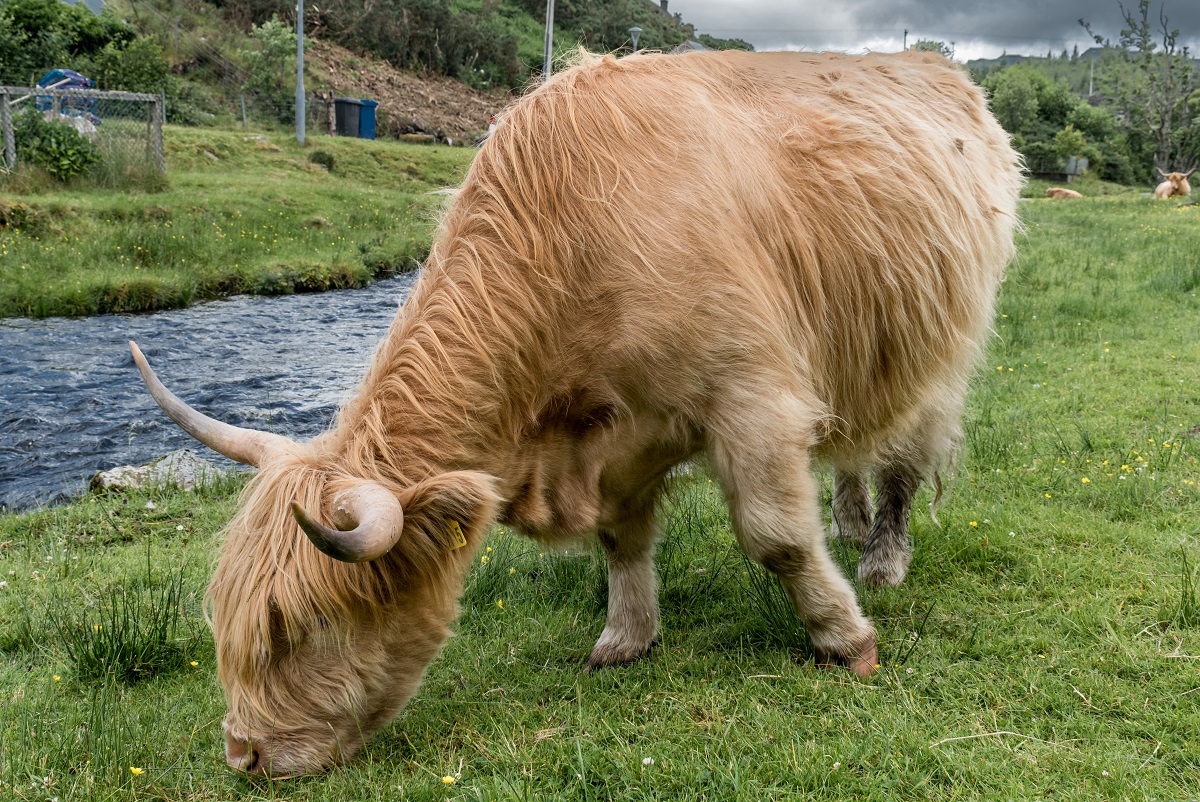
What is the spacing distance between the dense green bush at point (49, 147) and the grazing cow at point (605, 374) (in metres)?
16.3

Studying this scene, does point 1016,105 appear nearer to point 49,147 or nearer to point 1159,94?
point 1159,94

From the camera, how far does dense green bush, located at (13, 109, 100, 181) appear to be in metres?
16.5

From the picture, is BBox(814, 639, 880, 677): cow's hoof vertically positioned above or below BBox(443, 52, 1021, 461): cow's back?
below

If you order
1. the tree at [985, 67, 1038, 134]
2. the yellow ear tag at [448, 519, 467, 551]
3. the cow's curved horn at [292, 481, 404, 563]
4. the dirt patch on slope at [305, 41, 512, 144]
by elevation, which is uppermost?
the tree at [985, 67, 1038, 134]

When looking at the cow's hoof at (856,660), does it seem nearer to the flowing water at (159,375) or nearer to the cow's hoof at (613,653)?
the cow's hoof at (613,653)

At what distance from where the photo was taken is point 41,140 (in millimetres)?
16688

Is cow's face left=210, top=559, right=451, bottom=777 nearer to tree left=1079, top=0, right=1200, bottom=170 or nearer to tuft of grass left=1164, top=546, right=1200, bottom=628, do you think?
tuft of grass left=1164, top=546, right=1200, bottom=628

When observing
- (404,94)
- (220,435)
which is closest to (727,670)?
(220,435)

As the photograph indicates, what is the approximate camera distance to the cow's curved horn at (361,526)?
2.39 meters

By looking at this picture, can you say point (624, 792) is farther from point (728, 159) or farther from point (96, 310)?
point (96, 310)

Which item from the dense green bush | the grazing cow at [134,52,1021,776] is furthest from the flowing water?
the dense green bush

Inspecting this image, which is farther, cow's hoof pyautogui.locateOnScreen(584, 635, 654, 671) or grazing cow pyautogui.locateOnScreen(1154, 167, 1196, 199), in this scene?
grazing cow pyautogui.locateOnScreen(1154, 167, 1196, 199)

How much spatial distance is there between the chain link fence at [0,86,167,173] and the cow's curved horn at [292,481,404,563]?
1685cm

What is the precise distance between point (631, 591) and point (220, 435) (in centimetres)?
188
